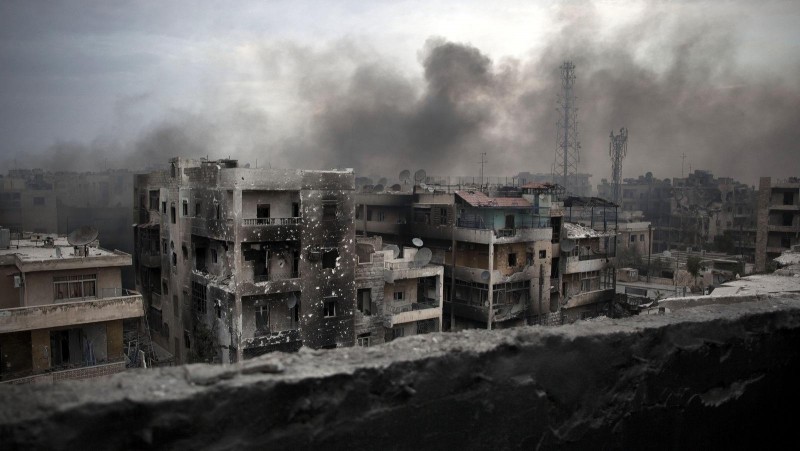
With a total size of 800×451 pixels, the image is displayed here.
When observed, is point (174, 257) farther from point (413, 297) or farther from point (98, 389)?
point (98, 389)

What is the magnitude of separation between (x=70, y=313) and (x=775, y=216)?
39070 millimetres

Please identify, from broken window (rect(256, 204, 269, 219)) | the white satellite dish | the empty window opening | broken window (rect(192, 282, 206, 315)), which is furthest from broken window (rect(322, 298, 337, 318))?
the white satellite dish

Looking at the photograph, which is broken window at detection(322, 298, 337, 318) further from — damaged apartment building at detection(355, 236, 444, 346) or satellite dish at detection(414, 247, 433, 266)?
satellite dish at detection(414, 247, 433, 266)

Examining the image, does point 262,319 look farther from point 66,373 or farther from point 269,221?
point 66,373

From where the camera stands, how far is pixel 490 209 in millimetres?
27891

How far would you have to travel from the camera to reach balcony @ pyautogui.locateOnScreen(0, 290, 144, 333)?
632 inches

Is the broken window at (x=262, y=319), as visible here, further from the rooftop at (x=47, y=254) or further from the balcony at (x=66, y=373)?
the rooftop at (x=47, y=254)

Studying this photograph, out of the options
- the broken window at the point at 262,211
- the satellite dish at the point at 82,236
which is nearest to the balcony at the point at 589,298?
the broken window at the point at 262,211

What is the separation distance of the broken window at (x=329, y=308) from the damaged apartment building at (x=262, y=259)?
36 millimetres

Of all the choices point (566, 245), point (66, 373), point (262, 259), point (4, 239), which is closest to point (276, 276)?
point (262, 259)

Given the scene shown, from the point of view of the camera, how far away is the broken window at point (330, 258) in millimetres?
21359

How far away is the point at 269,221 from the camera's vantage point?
20.1 m

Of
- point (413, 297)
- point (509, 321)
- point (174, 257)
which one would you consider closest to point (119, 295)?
point (174, 257)

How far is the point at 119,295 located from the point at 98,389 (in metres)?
17.9
